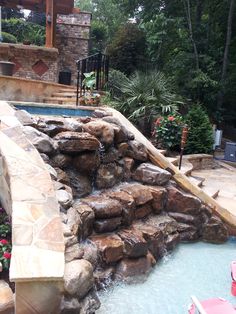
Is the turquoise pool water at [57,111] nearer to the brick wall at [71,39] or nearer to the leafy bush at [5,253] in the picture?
A: the leafy bush at [5,253]

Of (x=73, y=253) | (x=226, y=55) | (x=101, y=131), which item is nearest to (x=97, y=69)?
(x=101, y=131)

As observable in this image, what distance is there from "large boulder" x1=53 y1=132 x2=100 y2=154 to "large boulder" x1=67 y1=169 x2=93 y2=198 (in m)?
0.26

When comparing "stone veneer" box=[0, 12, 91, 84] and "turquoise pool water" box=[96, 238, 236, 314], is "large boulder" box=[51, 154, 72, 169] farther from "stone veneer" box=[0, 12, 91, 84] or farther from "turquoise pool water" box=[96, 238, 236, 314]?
"stone veneer" box=[0, 12, 91, 84]

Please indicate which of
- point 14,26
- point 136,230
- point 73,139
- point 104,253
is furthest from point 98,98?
point 14,26

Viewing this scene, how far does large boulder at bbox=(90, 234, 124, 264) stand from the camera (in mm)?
3320

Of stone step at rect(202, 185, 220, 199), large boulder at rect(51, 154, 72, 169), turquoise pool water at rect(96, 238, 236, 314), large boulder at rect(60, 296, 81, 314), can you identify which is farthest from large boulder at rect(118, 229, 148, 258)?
stone step at rect(202, 185, 220, 199)

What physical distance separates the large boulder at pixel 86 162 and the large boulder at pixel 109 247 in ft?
2.83

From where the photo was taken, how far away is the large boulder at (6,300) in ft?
7.15

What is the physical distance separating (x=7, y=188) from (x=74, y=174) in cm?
120

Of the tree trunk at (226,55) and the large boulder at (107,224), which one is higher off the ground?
the tree trunk at (226,55)

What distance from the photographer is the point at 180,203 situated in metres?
4.58

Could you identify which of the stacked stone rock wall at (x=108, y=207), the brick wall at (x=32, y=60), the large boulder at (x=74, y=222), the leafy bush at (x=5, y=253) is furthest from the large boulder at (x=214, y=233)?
the brick wall at (x=32, y=60)

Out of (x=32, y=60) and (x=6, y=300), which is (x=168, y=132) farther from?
(x=6, y=300)

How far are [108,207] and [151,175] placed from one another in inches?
42.2
